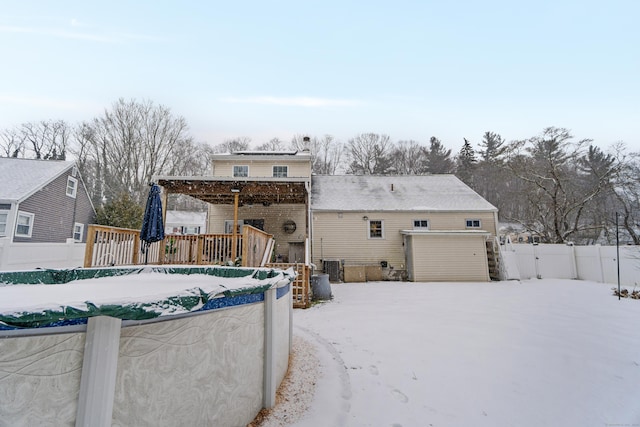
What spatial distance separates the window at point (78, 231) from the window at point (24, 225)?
262 cm

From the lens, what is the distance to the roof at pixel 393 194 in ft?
45.1

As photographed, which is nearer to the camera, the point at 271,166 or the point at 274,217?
the point at 274,217

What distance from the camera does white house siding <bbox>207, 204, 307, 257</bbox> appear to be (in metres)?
13.4

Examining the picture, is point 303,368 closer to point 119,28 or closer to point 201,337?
point 201,337

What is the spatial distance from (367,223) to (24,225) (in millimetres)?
15890

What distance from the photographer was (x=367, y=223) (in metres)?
13.4

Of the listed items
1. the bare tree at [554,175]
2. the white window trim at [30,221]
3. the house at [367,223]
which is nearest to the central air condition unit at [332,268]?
the house at [367,223]

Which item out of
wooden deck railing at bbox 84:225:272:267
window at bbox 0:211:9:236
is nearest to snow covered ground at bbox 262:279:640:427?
wooden deck railing at bbox 84:225:272:267

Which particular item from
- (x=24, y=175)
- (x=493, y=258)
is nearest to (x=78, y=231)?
(x=24, y=175)

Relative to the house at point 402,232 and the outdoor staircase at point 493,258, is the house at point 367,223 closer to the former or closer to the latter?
the house at point 402,232

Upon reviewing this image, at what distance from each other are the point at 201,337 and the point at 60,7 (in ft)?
37.8

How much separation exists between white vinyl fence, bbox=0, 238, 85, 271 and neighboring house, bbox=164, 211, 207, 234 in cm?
1321

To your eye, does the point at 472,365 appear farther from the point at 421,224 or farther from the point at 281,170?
the point at 281,170

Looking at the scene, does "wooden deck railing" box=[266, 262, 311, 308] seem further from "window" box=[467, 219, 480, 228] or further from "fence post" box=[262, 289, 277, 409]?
"window" box=[467, 219, 480, 228]
